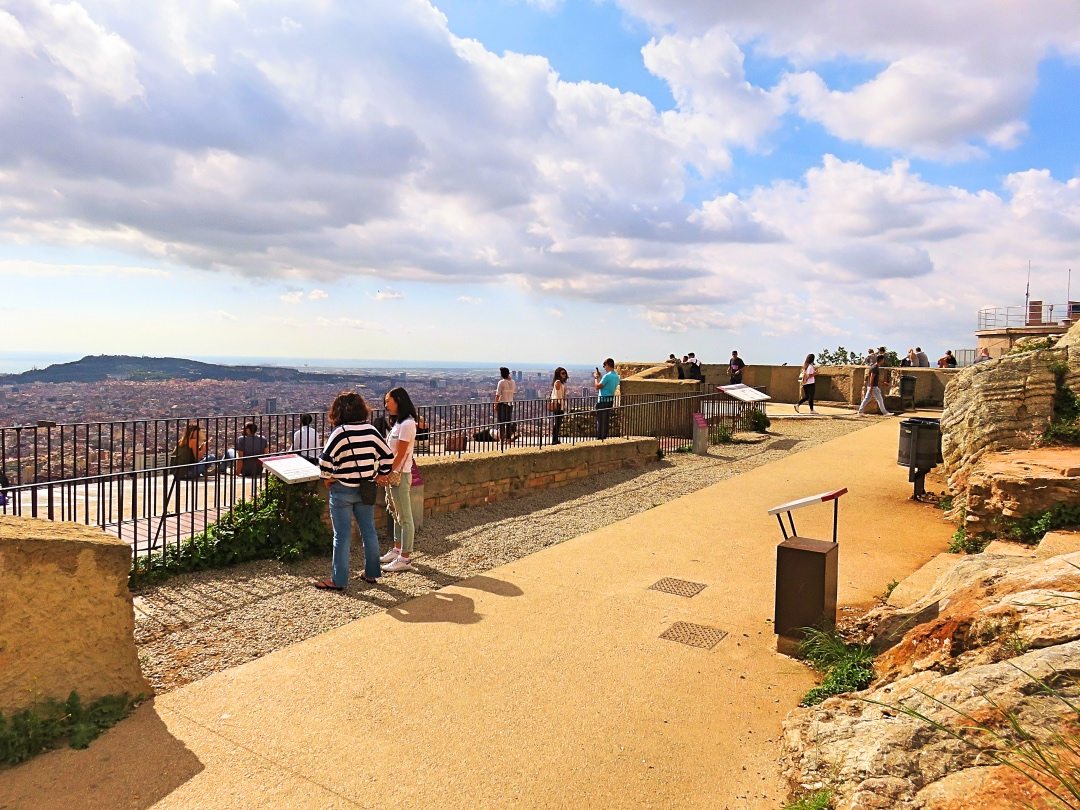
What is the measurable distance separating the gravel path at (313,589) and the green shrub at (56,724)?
360 mm

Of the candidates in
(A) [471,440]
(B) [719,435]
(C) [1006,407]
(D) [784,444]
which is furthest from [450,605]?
(D) [784,444]

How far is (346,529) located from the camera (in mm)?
6324

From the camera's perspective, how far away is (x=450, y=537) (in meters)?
8.22

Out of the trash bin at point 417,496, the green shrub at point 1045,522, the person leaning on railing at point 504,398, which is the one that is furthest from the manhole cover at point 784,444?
the trash bin at point 417,496

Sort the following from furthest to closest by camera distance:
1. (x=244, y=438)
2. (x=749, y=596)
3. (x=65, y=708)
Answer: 1. (x=244, y=438)
2. (x=749, y=596)
3. (x=65, y=708)

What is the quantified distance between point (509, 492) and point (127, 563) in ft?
20.9

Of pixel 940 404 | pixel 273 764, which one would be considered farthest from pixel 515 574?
pixel 940 404

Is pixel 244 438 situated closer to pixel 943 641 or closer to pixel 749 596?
pixel 749 596

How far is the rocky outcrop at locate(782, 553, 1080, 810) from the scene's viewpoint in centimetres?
266

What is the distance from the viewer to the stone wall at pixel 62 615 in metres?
3.78

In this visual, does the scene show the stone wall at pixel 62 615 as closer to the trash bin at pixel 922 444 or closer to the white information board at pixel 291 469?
the white information board at pixel 291 469

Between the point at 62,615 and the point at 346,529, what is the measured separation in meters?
2.53

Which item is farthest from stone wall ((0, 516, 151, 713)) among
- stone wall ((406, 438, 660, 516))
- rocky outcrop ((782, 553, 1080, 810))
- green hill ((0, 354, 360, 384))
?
green hill ((0, 354, 360, 384))

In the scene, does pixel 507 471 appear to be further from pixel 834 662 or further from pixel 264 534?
pixel 834 662
